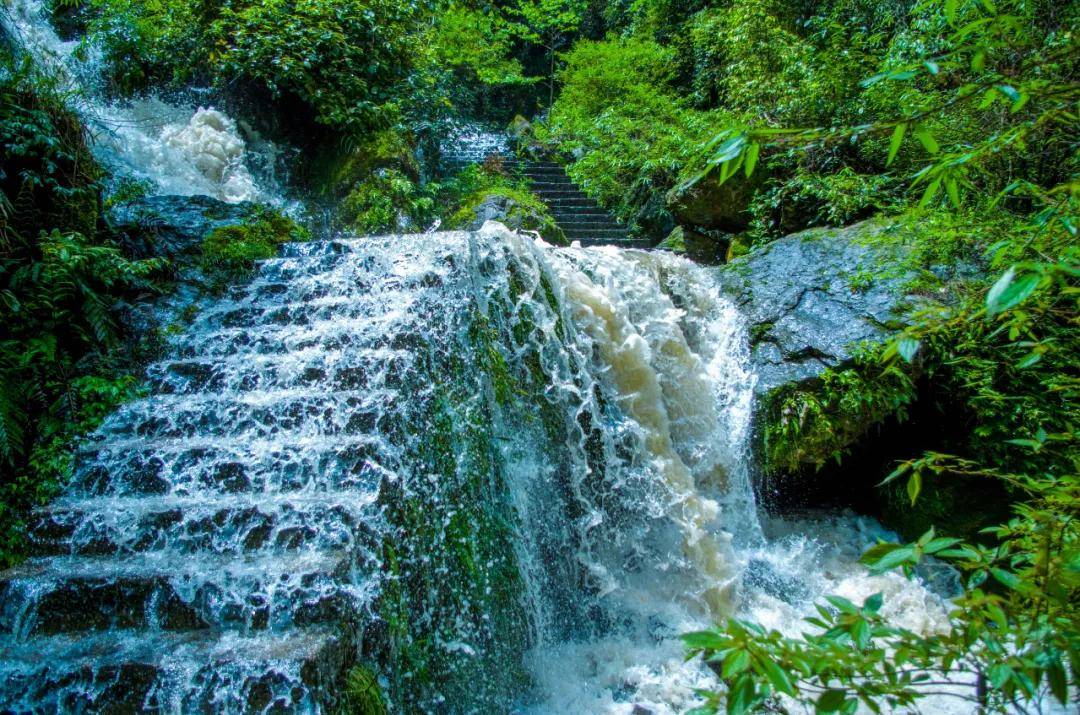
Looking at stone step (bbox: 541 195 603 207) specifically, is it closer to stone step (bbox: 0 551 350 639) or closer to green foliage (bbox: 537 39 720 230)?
green foliage (bbox: 537 39 720 230)

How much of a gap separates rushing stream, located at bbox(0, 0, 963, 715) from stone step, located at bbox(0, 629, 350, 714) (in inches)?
0.4

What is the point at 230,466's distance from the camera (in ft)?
10.6

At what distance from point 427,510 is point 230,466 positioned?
1.16m

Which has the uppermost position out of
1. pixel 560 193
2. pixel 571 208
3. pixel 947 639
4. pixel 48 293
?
pixel 560 193

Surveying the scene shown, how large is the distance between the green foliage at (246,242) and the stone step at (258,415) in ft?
5.81

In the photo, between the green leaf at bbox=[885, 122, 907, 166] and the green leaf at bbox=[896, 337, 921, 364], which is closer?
the green leaf at bbox=[885, 122, 907, 166]

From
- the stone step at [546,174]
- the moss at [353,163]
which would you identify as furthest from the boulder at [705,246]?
the moss at [353,163]

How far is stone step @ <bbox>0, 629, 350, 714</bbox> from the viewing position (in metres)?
2.21

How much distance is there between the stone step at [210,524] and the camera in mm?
2846

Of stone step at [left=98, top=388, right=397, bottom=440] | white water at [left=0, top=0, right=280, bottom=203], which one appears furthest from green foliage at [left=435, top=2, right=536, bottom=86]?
stone step at [left=98, top=388, right=397, bottom=440]

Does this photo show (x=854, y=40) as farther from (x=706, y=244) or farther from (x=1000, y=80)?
(x=1000, y=80)

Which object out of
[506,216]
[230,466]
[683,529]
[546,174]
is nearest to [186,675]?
[230,466]

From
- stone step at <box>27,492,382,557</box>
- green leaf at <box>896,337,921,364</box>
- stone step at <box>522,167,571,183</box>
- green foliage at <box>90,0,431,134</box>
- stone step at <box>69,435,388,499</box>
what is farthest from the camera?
stone step at <box>522,167,571,183</box>

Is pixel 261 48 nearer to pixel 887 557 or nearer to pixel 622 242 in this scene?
pixel 622 242
